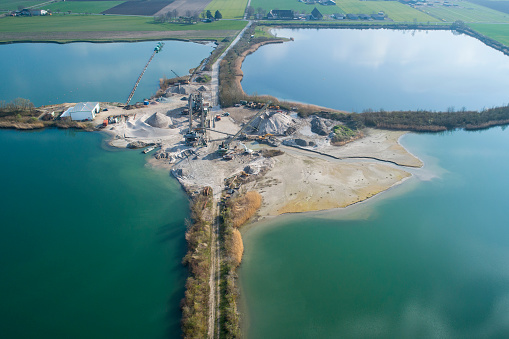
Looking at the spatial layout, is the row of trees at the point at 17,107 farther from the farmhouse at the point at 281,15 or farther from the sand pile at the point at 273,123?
the farmhouse at the point at 281,15

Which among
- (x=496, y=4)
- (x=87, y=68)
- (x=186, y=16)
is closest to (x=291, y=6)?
(x=186, y=16)

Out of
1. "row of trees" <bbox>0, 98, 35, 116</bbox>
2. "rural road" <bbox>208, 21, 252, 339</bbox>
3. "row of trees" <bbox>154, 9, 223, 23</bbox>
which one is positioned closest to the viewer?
"rural road" <bbox>208, 21, 252, 339</bbox>

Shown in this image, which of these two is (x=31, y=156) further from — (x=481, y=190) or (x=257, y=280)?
(x=481, y=190)

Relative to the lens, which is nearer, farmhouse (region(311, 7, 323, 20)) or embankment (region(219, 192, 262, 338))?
embankment (region(219, 192, 262, 338))

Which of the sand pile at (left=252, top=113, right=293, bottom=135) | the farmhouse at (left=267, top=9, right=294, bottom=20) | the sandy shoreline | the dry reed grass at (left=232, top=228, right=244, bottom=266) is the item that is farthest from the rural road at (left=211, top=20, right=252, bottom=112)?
the farmhouse at (left=267, top=9, right=294, bottom=20)

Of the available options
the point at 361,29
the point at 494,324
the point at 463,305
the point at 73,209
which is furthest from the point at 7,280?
the point at 361,29

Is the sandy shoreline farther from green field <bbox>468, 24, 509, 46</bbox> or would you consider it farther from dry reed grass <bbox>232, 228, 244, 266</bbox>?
green field <bbox>468, 24, 509, 46</bbox>
